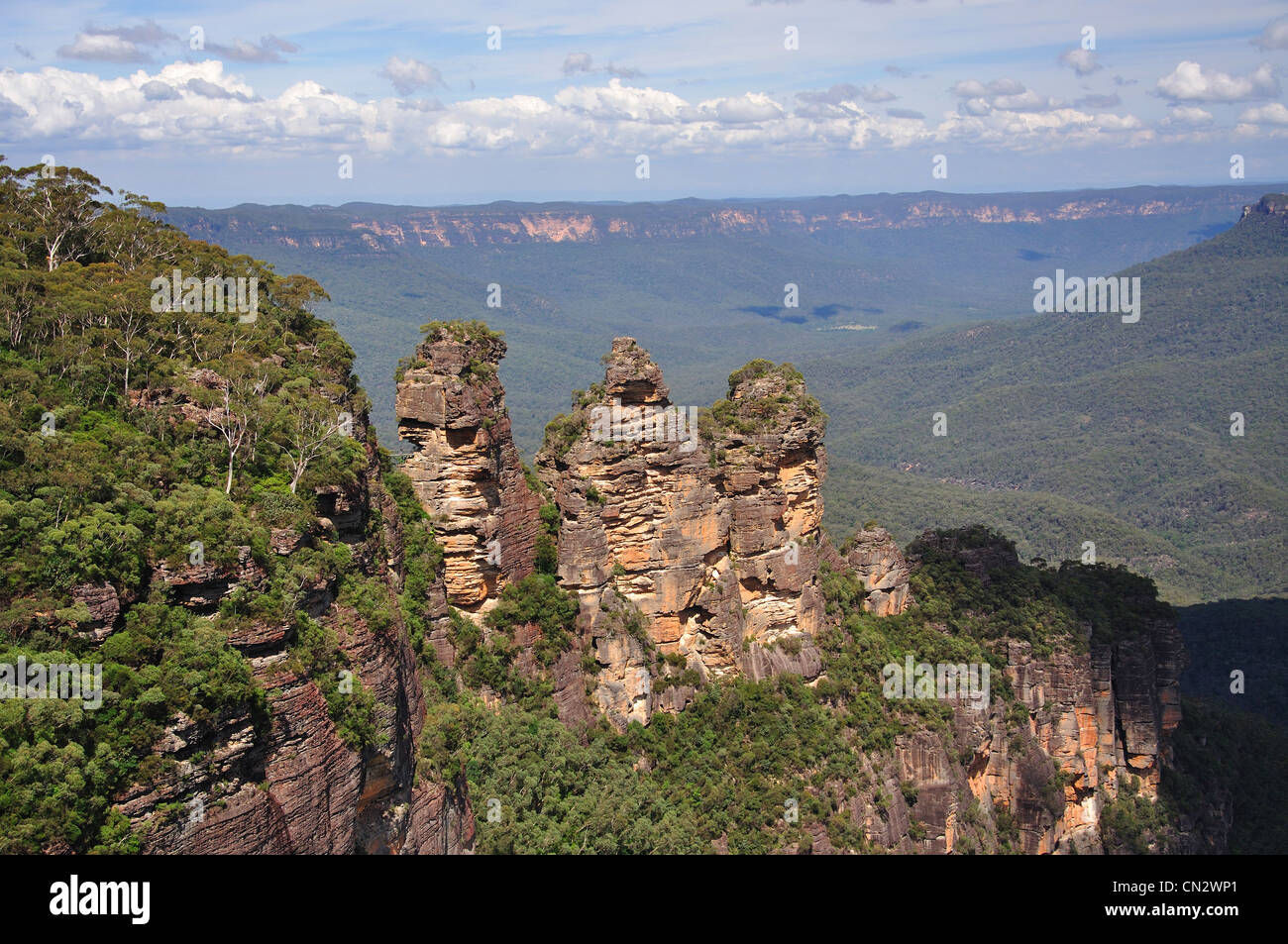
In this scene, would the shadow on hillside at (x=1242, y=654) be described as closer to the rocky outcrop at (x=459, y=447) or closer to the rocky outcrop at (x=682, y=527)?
the rocky outcrop at (x=682, y=527)

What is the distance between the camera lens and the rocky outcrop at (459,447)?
29656mm

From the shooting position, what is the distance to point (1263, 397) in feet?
520

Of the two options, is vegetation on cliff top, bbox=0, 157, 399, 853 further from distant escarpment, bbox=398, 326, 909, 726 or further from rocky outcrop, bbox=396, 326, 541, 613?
distant escarpment, bbox=398, 326, 909, 726

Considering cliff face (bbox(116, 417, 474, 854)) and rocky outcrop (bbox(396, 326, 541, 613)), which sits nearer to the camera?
cliff face (bbox(116, 417, 474, 854))

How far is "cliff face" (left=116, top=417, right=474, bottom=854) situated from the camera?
15633 millimetres

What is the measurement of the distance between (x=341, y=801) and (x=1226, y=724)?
48.7 metres

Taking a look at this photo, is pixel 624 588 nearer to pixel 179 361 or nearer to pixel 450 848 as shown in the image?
pixel 450 848

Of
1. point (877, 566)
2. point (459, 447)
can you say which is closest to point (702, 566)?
point (459, 447)

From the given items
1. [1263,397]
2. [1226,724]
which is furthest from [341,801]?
[1263,397]

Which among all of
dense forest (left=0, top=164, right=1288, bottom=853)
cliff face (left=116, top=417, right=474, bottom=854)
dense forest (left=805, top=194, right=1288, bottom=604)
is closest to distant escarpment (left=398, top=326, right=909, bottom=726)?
dense forest (left=0, top=164, right=1288, bottom=853)

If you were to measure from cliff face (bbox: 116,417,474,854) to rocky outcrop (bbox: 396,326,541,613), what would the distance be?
21.1 feet

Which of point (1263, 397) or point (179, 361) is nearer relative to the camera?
point (179, 361)

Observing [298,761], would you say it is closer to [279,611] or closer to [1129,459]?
[279,611]

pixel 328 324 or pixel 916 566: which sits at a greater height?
pixel 328 324
